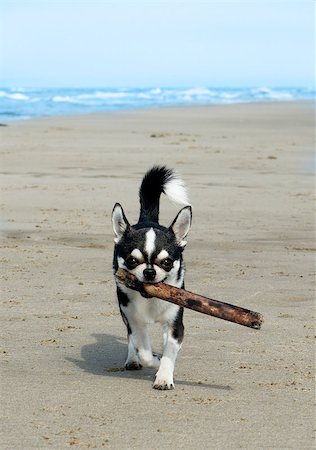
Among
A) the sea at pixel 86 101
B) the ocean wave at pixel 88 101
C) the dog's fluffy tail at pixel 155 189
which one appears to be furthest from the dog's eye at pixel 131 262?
the ocean wave at pixel 88 101

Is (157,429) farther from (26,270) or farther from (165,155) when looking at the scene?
(165,155)

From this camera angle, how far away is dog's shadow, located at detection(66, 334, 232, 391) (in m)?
6.05

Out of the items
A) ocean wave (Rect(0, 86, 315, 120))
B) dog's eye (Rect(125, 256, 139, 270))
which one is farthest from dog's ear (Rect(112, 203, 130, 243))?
ocean wave (Rect(0, 86, 315, 120))

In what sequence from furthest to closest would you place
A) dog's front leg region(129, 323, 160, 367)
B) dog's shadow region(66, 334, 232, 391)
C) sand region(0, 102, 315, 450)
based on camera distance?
1. dog's front leg region(129, 323, 160, 367)
2. dog's shadow region(66, 334, 232, 391)
3. sand region(0, 102, 315, 450)

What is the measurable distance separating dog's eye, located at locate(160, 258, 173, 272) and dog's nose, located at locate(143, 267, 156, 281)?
119mm

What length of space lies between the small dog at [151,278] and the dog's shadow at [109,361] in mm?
91

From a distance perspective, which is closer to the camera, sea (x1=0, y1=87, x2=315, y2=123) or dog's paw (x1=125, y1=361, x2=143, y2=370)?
dog's paw (x1=125, y1=361, x2=143, y2=370)

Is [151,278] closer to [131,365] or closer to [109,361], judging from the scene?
[131,365]

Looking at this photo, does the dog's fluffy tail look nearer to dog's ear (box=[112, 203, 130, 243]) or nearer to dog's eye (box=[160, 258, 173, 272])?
dog's ear (box=[112, 203, 130, 243])

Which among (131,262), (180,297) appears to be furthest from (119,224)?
(180,297)

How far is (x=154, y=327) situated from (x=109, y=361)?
0.91 meters

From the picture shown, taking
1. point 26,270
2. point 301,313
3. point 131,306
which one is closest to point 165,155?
point 26,270

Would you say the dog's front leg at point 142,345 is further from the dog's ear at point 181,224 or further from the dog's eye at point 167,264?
the dog's ear at point 181,224

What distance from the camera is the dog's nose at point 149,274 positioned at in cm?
575
